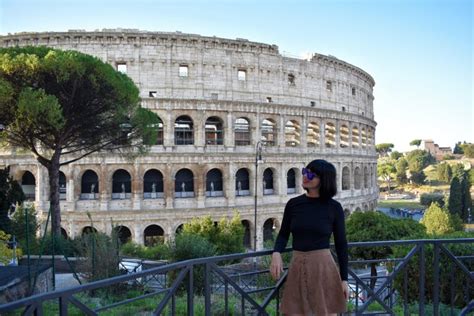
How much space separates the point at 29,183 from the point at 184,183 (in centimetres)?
920

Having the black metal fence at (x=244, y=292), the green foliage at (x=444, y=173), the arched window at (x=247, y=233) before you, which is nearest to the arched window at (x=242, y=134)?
the arched window at (x=247, y=233)

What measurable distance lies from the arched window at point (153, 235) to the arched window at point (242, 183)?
509 centimetres

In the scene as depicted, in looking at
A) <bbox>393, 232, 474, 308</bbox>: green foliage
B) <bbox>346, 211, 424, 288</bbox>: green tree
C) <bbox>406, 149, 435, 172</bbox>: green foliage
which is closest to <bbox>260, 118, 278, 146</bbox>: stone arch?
<bbox>346, 211, 424, 288</bbox>: green tree

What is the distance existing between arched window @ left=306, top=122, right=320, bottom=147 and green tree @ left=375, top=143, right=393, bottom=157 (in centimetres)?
8597

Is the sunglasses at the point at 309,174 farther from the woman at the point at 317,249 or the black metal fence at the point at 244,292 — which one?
the black metal fence at the point at 244,292

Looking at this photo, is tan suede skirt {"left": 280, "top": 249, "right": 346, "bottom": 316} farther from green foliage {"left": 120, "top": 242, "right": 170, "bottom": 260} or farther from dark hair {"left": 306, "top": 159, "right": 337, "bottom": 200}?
green foliage {"left": 120, "top": 242, "right": 170, "bottom": 260}

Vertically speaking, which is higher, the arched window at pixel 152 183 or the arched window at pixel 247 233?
the arched window at pixel 152 183

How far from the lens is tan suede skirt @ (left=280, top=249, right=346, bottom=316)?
9.41 feet

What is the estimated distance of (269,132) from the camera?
25.5m

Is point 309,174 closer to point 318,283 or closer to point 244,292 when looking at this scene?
point 318,283

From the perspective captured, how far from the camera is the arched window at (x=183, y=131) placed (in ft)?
75.6

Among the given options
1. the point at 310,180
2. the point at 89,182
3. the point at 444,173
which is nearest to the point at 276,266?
the point at 310,180

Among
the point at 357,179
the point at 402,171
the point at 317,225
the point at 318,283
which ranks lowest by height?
the point at 402,171

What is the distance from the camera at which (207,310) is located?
3201 millimetres
